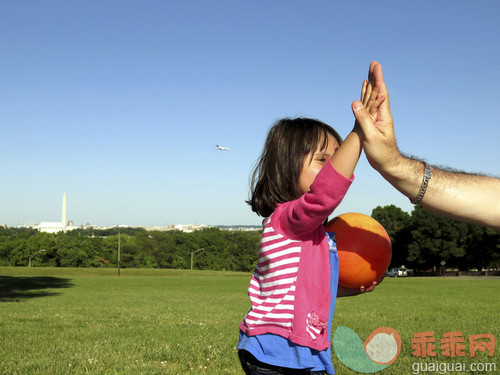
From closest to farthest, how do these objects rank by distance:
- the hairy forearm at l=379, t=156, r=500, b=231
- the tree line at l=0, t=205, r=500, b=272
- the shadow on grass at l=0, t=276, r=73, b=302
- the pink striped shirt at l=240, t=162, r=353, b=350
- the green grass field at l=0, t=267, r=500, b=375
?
1. the hairy forearm at l=379, t=156, r=500, b=231
2. the pink striped shirt at l=240, t=162, r=353, b=350
3. the green grass field at l=0, t=267, r=500, b=375
4. the shadow on grass at l=0, t=276, r=73, b=302
5. the tree line at l=0, t=205, r=500, b=272

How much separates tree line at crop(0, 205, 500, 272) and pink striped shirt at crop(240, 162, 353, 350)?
73858 millimetres

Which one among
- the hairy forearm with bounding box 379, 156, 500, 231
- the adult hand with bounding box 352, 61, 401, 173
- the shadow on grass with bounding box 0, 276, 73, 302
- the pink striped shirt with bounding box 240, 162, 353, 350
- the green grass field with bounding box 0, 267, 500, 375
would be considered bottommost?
the shadow on grass with bounding box 0, 276, 73, 302

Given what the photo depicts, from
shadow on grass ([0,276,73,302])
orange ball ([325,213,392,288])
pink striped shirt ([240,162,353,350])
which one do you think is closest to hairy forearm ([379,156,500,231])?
pink striped shirt ([240,162,353,350])

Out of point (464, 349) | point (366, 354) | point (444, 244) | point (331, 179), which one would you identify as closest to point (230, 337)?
point (366, 354)

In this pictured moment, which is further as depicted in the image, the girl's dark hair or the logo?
the logo

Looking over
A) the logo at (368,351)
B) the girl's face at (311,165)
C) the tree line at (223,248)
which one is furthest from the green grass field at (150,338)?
the tree line at (223,248)

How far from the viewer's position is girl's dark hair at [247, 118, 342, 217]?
2861 millimetres

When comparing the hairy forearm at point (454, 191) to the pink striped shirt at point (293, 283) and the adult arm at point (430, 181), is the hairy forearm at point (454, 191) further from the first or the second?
the pink striped shirt at point (293, 283)

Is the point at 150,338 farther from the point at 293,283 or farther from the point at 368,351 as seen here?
the point at 293,283

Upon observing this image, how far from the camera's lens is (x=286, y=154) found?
2881 mm

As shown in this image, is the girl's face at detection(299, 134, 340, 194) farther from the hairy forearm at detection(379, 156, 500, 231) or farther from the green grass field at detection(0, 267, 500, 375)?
the green grass field at detection(0, 267, 500, 375)

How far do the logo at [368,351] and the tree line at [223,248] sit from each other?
67.3m

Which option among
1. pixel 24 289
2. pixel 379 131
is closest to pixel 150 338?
pixel 379 131

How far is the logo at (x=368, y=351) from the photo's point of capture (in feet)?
22.9
